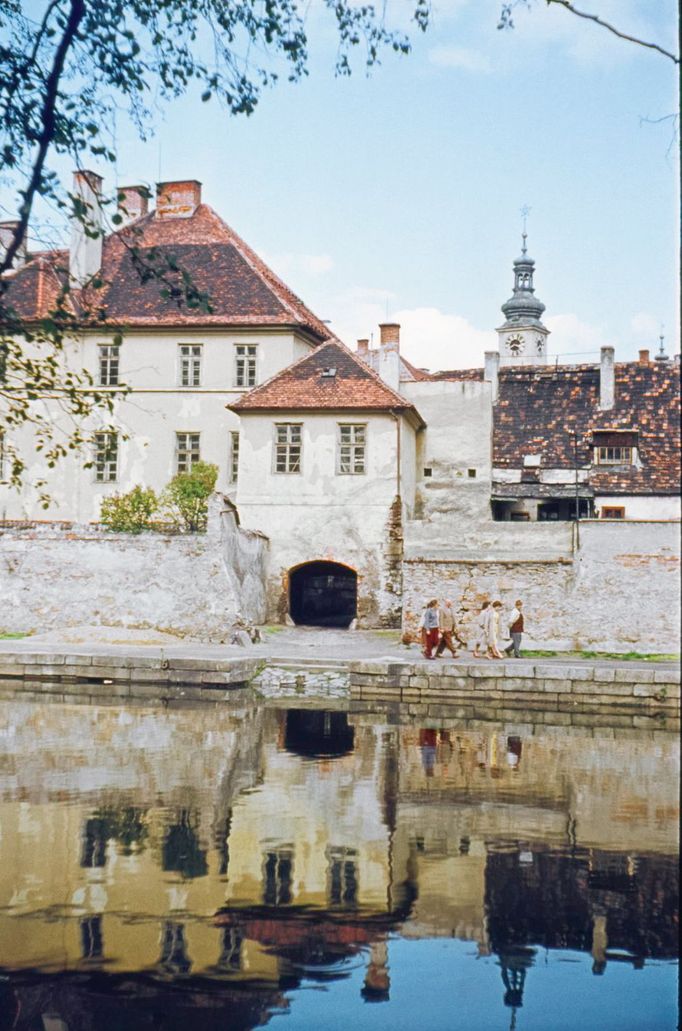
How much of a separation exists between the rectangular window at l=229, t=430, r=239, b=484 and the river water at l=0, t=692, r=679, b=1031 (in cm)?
1731

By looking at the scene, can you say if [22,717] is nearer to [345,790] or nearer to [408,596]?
[345,790]

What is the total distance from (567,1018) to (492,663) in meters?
15.2

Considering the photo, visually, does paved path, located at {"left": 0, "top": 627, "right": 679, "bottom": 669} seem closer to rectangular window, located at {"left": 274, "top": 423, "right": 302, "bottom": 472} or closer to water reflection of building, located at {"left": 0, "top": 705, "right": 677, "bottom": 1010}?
rectangular window, located at {"left": 274, "top": 423, "right": 302, "bottom": 472}

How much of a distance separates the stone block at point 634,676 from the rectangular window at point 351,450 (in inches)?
433

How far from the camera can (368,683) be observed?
21.0 metres

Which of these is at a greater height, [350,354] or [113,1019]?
[350,354]

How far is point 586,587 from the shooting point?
80.2 feet

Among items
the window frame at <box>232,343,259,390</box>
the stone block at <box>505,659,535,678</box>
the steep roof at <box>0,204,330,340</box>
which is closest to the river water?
the stone block at <box>505,659,535,678</box>

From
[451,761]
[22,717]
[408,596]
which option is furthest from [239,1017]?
[408,596]

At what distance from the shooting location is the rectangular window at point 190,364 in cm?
3259

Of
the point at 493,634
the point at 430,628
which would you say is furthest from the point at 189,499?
the point at 493,634

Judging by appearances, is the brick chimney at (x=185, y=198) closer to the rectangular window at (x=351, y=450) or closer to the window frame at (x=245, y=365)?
the window frame at (x=245, y=365)

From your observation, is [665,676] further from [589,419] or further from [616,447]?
[589,419]

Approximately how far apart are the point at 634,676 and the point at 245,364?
16381mm
